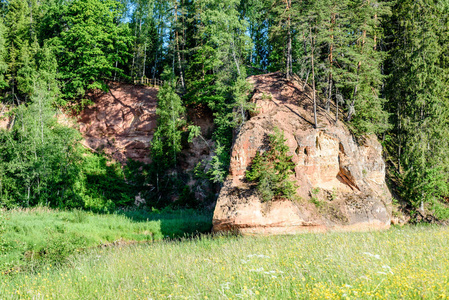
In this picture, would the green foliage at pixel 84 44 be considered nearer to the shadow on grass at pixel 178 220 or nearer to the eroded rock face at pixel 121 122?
the eroded rock face at pixel 121 122

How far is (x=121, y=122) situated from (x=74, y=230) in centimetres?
1706

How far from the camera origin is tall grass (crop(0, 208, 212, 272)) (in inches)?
624

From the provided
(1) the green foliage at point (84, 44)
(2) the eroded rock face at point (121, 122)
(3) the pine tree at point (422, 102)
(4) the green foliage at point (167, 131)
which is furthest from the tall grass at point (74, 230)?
(3) the pine tree at point (422, 102)

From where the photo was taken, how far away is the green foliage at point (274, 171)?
18000mm

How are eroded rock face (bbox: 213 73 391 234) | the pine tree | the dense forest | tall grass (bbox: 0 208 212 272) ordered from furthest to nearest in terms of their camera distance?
the dense forest < the pine tree < eroded rock face (bbox: 213 73 391 234) < tall grass (bbox: 0 208 212 272)

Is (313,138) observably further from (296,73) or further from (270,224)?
(296,73)

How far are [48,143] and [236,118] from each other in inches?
658

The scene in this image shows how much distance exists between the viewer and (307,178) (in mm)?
19875

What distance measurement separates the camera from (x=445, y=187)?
21578 mm

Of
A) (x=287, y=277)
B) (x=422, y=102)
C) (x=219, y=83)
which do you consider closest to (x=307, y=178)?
(x=219, y=83)

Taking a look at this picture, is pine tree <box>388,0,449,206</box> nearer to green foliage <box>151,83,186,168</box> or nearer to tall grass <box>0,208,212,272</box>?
tall grass <box>0,208,212,272</box>

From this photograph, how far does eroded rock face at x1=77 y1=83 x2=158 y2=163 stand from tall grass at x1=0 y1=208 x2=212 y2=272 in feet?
28.4

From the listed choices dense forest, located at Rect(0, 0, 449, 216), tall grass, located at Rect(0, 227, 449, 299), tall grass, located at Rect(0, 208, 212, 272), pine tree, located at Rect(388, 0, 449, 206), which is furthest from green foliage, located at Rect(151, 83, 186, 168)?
pine tree, located at Rect(388, 0, 449, 206)

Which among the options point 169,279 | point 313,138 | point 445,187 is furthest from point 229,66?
point 169,279
